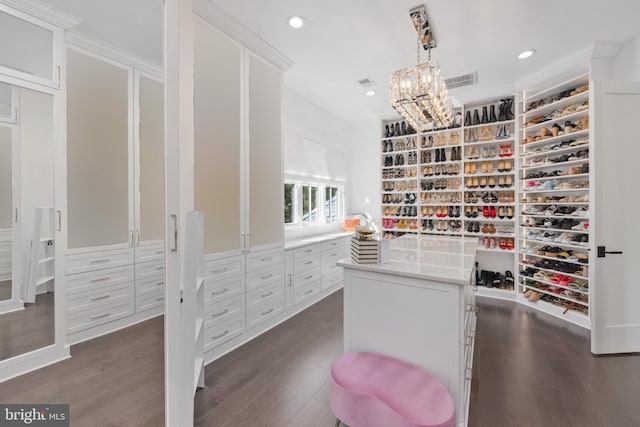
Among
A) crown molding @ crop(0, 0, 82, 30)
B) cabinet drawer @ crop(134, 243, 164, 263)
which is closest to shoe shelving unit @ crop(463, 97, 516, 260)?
cabinet drawer @ crop(134, 243, 164, 263)

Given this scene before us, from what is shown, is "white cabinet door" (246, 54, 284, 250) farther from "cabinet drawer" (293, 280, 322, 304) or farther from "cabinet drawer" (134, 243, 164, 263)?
"cabinet drawer" (134, 243, 164, 263)

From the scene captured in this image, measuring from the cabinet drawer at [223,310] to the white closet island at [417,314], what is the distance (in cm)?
122

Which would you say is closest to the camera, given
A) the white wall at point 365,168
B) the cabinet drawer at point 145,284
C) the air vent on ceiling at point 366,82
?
the cabinet drawer at point 145,284

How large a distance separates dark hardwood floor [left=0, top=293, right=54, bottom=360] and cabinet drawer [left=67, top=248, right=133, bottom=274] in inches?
14.0

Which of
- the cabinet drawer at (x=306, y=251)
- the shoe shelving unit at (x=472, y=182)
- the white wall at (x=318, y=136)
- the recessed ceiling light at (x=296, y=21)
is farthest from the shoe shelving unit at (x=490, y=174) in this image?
the recessed ceiling light at (x=296, y=21)

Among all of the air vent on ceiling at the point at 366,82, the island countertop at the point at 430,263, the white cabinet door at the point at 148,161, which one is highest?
the air vent on ceiling at the point at 366,82

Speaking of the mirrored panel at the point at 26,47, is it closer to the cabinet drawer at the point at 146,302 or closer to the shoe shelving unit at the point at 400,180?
the cabinet drawer at the point at 146,302

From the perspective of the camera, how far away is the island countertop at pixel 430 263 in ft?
5.06

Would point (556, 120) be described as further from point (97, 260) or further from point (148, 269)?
point (97, 260)

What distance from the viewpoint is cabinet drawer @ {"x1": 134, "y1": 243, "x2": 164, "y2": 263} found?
1922 millimetres

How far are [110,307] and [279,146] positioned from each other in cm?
226

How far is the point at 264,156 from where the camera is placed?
9.86ft

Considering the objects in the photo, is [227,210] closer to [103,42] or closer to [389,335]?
[103,42]

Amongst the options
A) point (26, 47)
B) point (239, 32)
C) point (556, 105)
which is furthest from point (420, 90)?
point (26, 47)
